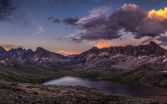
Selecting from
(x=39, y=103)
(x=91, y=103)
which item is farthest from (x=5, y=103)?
(x=91, y=103)

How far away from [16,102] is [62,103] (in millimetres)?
12415

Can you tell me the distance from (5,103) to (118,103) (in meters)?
35.7

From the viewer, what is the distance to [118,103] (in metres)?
75.9

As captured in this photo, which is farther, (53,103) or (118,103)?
(118,103)

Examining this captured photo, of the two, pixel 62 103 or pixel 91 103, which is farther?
pixel 91 103

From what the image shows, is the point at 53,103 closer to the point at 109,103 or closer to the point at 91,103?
the point at 91,103

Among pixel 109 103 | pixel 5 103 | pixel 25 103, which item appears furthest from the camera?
pixel 109 103

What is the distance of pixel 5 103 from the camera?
49.9 metres

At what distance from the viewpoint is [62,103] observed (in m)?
61.9

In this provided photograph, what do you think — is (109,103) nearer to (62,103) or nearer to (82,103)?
(82,103)

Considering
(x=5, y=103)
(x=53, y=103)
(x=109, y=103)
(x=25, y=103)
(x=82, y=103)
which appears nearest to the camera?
(x=5, y=103)

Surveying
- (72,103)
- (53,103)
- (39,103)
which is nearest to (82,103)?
(72,103)

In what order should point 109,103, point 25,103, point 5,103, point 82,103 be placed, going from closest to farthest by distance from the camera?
point 5,103
point 25,103
point 82,103
point 109,103

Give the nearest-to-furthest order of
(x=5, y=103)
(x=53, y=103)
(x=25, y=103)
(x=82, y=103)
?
(x=5, y=103), (x=25, y=103), (x=53, y=103), (x=82, y=103)
